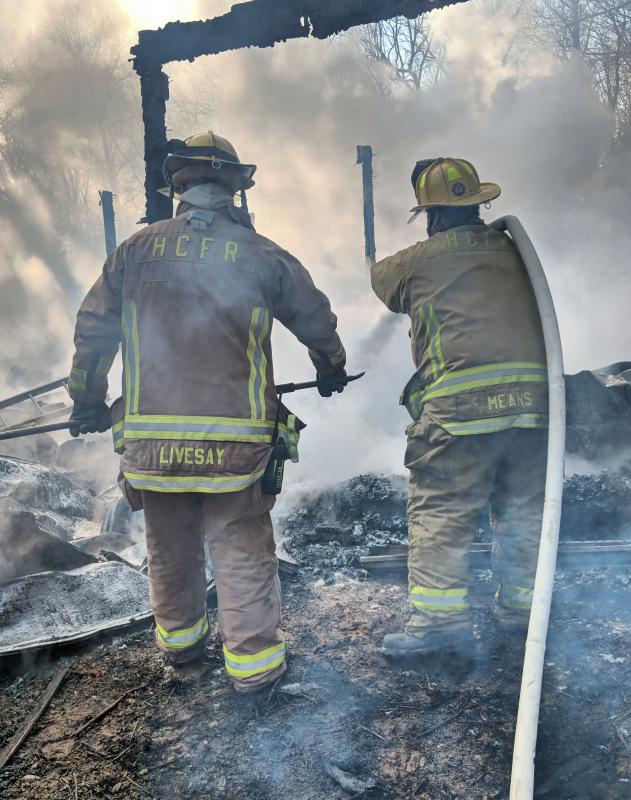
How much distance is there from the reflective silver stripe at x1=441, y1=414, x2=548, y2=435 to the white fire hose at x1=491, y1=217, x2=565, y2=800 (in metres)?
0.10

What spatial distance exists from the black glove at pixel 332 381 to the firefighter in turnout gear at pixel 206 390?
A: 1.32 ft

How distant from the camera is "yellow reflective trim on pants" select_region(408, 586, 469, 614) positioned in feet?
9.23

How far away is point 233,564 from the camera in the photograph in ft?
8.59

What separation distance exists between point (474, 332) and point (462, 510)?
827 mm

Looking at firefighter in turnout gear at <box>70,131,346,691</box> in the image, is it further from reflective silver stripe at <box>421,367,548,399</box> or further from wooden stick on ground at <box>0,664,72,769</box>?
reflective silver stripe at <box>421,367,548,399</box>

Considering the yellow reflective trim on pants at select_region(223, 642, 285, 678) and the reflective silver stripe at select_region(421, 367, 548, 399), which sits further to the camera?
the reflective silver stripe at select_region(421, 367, 548, 399)

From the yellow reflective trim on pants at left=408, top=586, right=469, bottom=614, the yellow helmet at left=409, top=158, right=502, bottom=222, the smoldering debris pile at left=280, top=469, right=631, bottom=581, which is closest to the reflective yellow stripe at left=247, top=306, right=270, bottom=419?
the yellow helmet at left=409, top=158, right=502, bottom=222

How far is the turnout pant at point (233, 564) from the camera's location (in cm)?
261

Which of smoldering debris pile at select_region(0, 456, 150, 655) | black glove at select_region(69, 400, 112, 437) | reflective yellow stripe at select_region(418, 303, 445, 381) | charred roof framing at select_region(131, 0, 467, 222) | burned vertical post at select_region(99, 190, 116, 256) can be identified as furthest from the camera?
burned vertical post at select_region(99, 190, 116, 256)

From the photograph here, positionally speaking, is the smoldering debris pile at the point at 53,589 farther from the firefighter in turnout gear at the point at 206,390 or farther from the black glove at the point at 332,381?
the black glove at the point at 332,381

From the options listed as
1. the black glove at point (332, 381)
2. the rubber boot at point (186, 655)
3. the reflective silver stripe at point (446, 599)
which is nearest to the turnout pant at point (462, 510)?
the reflective silver stripe at point (446, 599)

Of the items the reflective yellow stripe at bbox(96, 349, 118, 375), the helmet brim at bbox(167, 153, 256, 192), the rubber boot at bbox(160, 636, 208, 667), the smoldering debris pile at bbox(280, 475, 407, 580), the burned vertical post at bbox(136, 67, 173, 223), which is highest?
the burned vertical post at bbox(136, 67, 173, 223)

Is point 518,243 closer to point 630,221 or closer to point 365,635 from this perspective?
point 365,635

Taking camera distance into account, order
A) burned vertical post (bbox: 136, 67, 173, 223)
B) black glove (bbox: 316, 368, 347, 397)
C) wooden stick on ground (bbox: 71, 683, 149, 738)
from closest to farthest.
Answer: wooden stick on ground (bbox: 71, 683, 149, 738), black glove (bbox: 316, 368, 347, 397), burned vertical post (bbox: 136, 67, 173, 223)
